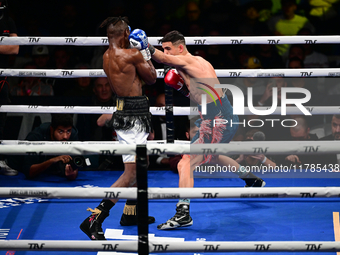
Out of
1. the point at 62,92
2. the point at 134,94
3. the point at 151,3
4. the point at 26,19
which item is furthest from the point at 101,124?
the point at 26,19

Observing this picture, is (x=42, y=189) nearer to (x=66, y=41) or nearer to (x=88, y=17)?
(x=66, y=41)

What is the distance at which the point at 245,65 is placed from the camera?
213 inches

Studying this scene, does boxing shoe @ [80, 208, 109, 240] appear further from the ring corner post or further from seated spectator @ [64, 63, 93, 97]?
seated spectator @ [64, 63, 93, 97]

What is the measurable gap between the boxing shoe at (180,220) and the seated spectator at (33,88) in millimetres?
2953

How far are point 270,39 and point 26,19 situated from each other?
4527 millimetres

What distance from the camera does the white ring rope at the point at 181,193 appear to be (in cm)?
167

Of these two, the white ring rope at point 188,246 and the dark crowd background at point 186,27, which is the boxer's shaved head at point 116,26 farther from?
the dark crowd background at point 186,27

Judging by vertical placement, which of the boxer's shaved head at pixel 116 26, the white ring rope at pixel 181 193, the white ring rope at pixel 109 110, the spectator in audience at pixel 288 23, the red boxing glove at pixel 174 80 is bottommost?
the white ring rope at pixel 181 193

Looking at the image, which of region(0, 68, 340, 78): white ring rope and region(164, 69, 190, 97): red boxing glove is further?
region(0, 68, 340, 78): white ring rope

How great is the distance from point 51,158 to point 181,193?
271 centimetres

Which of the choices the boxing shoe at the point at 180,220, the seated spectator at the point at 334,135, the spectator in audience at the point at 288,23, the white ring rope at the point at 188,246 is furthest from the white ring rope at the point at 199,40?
the spectator in audience at the point at 288,23

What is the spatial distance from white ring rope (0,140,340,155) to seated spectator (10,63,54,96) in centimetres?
357

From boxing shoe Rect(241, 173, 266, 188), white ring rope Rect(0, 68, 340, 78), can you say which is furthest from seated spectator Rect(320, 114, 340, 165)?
boxing shoe Rect(241, 173, 266, 188)

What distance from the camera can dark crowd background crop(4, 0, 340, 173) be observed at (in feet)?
17.8
